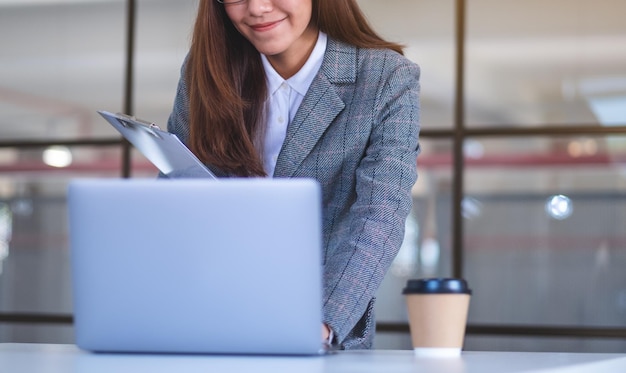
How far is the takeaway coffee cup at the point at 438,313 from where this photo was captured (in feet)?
4.93

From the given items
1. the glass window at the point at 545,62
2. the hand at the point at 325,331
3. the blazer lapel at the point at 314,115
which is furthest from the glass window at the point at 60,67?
the hand at the point at 325,331

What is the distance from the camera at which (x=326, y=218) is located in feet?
6.77

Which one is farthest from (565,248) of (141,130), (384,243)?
(141,130)

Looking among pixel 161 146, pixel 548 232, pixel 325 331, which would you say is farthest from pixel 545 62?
pixel 325 331

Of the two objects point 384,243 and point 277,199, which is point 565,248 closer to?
point 384,243

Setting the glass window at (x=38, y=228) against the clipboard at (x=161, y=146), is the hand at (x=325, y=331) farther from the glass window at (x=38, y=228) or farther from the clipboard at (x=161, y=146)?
the glass window at (x=38, y=228)

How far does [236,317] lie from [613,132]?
10.4ft

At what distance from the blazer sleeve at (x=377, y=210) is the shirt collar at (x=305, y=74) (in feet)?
0.57

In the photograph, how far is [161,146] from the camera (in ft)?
5.51

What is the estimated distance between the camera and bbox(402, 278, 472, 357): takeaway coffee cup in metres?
1.50

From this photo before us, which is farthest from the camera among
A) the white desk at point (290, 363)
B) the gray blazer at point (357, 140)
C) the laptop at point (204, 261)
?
the gray blazer at point (357, 140)

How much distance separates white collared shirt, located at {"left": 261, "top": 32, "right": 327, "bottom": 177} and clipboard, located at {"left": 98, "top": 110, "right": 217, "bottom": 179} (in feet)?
1.22

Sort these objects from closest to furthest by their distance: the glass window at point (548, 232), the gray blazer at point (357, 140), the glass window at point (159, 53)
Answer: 1. the gray blazer at point (357, 140)
2. the glass window at point (548, 232)
3. the glass window at point (159, 53)

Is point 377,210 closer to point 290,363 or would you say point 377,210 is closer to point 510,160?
point 290,363
